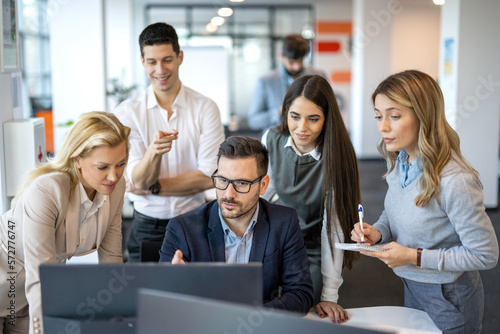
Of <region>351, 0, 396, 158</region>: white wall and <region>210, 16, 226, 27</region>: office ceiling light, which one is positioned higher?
<region>210, 16, 226, 27</region>: office ceiling light

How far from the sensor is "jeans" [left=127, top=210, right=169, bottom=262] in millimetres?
2943

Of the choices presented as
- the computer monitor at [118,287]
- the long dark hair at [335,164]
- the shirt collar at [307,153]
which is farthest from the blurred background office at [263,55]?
the computer monitor at [118,287]

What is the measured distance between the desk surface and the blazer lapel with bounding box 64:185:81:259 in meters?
0.91

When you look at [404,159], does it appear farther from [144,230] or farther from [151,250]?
[144,230]

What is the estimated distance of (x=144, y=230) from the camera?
9.73 feet

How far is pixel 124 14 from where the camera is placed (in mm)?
10750

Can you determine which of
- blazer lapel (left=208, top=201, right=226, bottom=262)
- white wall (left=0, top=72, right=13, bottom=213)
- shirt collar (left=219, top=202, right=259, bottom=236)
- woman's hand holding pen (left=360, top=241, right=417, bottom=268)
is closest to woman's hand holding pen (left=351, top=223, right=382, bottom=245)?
woman's hand holding pen (left=360, top=241, right=417, bottom=268)

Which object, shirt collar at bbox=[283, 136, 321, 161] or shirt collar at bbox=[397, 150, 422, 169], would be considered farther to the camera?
shirt collar at bbox=[283, 136, 321, 161]

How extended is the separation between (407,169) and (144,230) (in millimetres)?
1469

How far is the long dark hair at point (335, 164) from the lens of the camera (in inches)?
92.2

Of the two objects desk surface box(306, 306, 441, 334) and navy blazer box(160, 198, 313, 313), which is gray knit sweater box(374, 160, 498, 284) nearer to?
desk surface box(306, 306, 441, 334)

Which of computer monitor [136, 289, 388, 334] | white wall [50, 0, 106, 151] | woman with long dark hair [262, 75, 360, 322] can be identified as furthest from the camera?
white wall [50, 0, 106, 151]

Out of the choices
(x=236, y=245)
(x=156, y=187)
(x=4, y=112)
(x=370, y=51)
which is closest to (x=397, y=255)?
(x=236, y=245)

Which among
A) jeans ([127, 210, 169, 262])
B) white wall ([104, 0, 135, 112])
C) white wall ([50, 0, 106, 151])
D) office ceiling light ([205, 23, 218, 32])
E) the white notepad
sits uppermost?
office ceiling light ([205, 23, 218, 32])
